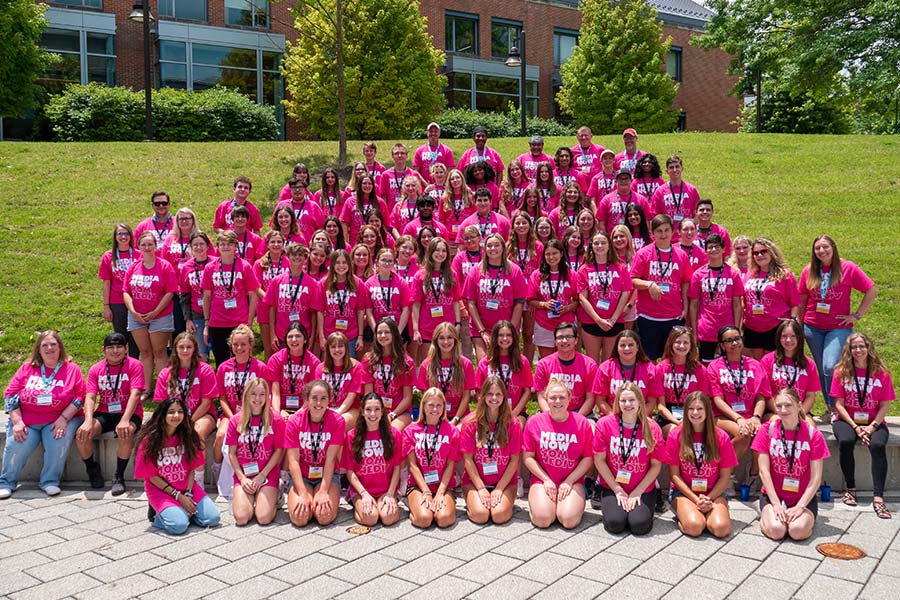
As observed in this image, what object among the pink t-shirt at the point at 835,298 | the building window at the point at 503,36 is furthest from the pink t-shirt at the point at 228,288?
the building window at the point at 503,36

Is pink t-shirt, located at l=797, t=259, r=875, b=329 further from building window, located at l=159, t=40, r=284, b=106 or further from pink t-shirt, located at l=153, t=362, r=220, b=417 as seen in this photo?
building window, located at l=159, t=40, r=284, b=106

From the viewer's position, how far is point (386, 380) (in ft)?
26.2

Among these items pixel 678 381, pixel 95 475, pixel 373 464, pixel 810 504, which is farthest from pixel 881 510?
pixel 95 475

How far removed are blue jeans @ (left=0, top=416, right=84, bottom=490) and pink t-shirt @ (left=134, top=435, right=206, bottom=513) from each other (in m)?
1.25

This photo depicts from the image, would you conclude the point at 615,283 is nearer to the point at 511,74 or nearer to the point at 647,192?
the point at 647,192

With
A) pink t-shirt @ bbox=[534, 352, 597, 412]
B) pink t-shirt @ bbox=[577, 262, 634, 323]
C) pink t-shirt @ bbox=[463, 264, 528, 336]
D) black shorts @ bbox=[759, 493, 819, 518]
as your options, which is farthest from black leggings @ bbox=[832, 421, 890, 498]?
pink t-shirt @ bbox=[463, 264, 528, 336]

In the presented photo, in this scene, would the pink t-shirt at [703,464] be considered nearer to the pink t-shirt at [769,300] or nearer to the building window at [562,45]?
the pink t-shirt at [769,300]

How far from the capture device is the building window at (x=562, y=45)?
1719 inches

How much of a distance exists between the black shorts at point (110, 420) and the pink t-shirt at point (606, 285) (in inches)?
191

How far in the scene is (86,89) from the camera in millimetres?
24625

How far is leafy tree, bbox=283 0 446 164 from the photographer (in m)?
29.3

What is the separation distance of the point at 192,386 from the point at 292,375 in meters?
0.97

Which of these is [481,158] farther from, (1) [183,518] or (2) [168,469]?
(1) [183,518]

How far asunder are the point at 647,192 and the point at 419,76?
846 inches
